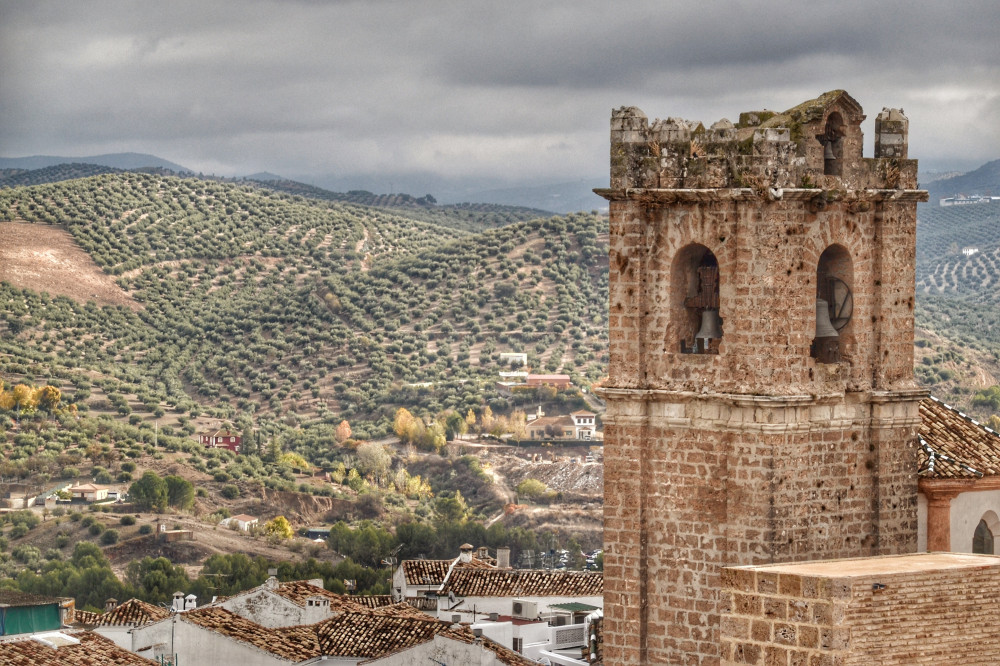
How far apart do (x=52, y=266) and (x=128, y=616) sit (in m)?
56.3

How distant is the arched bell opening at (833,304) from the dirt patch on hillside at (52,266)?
7698 cm

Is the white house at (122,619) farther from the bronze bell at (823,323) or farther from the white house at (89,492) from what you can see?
the white house at (89,492)

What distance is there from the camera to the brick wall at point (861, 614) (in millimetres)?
16281

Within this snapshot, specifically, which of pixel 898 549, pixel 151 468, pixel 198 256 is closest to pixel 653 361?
pixel 898 549

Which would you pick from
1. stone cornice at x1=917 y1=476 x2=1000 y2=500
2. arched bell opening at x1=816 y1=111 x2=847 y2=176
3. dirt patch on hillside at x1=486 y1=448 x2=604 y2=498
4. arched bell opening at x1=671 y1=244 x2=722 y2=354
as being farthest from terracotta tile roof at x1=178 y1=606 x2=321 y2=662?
dirt patch on hillside at x1=486 y1=448 x2=604 y2=498

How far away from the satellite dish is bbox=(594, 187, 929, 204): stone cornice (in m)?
0.96

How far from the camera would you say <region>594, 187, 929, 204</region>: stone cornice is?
19219mm

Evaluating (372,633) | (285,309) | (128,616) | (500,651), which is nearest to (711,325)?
(500,651)

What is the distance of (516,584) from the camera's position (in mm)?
44781

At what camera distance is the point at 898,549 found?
2028 centimetres

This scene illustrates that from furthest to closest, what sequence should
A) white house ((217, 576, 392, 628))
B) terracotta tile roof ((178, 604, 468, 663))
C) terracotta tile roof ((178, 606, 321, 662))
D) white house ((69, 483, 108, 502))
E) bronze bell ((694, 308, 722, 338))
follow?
white house ((69, 483, 108, 502)) < white house ((217, 576, 392, 628)) < terracotta tile roof ((178, 604, 468, 663)) < terracotta tile roof ((178, 606, 321, 662)) < bronze bell ((694, 308, 722, 338))

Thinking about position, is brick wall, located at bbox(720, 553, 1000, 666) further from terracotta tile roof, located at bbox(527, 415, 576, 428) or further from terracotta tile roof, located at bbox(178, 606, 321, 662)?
terracotta tile roof, located at bbox(527, 415, 576, 428)

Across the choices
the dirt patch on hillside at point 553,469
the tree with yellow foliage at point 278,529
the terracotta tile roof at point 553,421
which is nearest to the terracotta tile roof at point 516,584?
the tree with yellow foliage at point 278,529

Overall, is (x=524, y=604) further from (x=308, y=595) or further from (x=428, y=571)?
(x=428, y=571)
